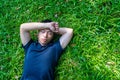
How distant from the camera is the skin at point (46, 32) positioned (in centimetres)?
550

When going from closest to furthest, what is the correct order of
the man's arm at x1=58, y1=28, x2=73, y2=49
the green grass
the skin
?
1. the green grass
2. the skin
3. the man's arm at x1=58, y1=28, x2=73, y2=49

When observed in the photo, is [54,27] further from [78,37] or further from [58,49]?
[78,37]

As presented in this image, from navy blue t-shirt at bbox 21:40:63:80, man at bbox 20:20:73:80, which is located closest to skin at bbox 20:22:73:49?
man at bbox 20:20:73:80

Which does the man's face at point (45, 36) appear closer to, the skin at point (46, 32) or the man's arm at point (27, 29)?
the skin at point (46, 32)

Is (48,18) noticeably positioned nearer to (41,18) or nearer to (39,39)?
(41,18)

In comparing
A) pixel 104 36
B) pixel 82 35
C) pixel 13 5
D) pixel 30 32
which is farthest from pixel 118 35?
pixel 13 5

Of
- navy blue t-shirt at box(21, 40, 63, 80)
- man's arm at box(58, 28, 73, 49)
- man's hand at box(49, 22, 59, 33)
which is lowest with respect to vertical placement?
navy blue t-shirt at box(21, 40, 63, 80)

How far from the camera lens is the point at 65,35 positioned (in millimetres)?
5637

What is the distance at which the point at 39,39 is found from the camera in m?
5.64

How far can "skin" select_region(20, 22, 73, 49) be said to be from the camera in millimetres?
5504

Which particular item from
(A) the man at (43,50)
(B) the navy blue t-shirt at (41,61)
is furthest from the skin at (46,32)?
(B) the navy blue t-shirt at (41,61)

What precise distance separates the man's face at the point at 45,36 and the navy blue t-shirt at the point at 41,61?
12 cm

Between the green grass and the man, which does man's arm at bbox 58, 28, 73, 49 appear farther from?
the green grass

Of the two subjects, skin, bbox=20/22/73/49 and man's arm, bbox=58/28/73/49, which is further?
man's arm, bbox=58/28/73/49
